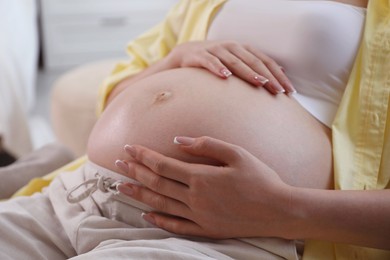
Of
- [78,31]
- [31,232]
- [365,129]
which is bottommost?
[78,31]

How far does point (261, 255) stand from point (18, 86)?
4.24ft

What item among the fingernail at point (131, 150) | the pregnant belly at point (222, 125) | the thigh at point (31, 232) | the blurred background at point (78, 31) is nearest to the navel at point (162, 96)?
the pregnant belly at point (222, 125)

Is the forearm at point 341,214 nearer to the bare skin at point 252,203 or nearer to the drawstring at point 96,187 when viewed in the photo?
the bare skin at point 252,203

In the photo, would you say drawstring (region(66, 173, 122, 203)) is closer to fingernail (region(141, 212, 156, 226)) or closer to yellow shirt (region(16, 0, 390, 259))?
fingernail (region(141, 212, 156, 226))

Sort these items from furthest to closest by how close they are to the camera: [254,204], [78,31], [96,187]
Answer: [78,31], [96,187], [254,204]

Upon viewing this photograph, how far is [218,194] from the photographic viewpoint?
0.69 metres

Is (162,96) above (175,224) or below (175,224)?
above

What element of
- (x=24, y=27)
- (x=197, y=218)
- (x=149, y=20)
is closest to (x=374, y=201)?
(x=197, y=218)

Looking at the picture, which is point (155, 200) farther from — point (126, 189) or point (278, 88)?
point (278, 88)

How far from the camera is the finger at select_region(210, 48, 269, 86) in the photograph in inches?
33.0

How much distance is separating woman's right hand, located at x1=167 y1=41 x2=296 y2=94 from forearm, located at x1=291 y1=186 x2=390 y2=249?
20 centimetres

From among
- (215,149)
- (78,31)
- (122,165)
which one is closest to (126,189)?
(122,165)

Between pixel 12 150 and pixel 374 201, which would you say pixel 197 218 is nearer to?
pixel 374 201

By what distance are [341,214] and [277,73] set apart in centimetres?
26
